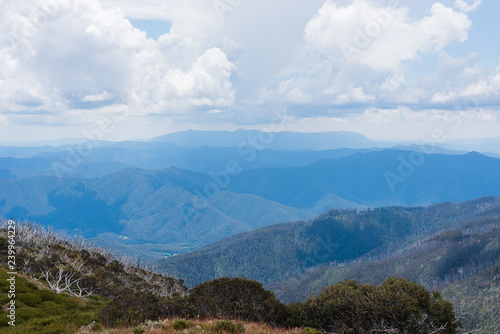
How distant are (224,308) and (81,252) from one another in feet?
132

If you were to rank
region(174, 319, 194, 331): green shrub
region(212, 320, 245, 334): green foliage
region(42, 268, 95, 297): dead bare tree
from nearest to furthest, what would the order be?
region(212, 320, 245, 334): green foliage < region(174, 319, 194, 331): green shrub < region(42, 268, 95, 297): dead bare tree

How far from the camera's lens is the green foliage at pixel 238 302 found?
24391 mm

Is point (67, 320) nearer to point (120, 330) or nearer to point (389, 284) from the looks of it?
point (120, 330)

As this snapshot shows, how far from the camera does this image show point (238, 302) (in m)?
25.9

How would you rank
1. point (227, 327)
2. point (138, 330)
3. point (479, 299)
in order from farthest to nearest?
point (479, 299) → point (227, 327) → point (138, 330)

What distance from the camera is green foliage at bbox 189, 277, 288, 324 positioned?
80.0 feet

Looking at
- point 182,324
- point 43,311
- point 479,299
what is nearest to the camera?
point 182,324

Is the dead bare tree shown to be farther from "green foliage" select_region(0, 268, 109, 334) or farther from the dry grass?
the dry grass

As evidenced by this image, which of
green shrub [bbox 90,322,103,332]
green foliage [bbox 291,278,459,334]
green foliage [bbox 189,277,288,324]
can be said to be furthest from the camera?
green foliage [bbox 189,277,288,324]

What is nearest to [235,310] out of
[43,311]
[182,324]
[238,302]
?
[238,302]

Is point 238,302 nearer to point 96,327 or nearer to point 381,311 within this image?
point 381,311

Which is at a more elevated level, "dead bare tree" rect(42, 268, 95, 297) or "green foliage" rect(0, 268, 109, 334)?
"green foliage" rect(0, 268, 109, 334)

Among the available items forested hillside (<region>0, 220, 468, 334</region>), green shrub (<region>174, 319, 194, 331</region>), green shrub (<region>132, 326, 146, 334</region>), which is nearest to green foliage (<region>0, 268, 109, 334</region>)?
forested hillside (<region>0, 220, 468, 334</region>)

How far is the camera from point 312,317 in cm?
2497
